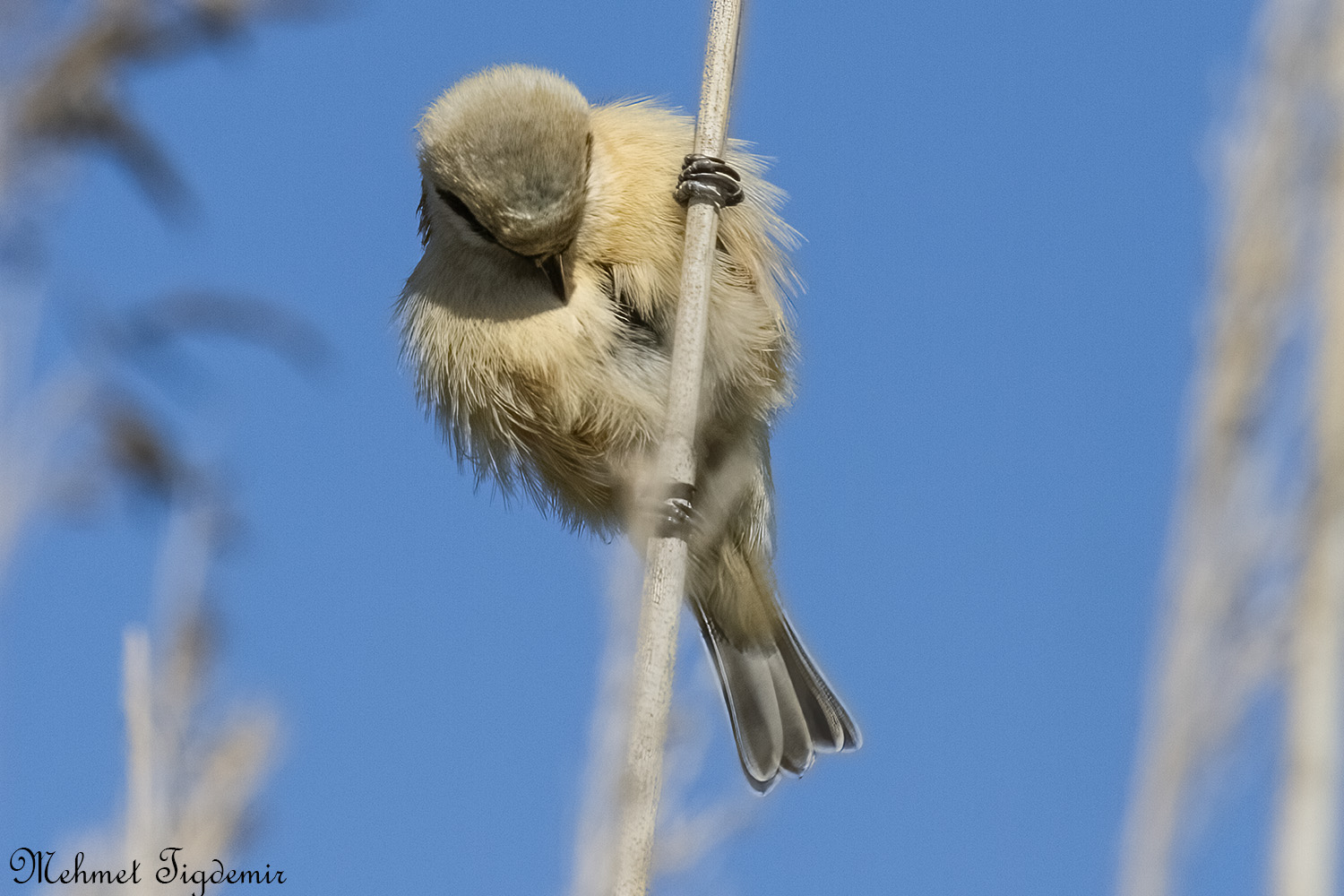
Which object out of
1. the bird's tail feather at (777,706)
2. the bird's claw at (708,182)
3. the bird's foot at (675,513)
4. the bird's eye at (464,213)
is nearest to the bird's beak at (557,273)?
the bird's eye at (464,213)

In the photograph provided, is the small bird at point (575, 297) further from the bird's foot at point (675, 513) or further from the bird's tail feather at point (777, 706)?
the bird's foot at point (675, 513)

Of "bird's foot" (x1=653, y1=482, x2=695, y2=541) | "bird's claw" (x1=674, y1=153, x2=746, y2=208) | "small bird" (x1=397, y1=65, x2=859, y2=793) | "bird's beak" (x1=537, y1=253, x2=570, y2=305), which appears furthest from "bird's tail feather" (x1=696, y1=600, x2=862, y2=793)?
"bird's foot" (x1=653, y1=482, x2=695, y2=541)

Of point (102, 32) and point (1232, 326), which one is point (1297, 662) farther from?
point (102, 32)

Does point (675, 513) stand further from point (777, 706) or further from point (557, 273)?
point (777, 706)

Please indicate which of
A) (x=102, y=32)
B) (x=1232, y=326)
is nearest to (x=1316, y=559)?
(x=1232, y=326)

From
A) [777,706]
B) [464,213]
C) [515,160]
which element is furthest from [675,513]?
[777,706]

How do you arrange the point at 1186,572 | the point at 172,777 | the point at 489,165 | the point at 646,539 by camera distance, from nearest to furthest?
1. the point at 1186,572
2. the point at 646,539
3. the point at 172,777
4. the point at 489,165

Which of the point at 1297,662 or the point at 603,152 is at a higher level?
the point at 603,152

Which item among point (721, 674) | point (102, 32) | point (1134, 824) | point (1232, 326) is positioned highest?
point (102, 32)
